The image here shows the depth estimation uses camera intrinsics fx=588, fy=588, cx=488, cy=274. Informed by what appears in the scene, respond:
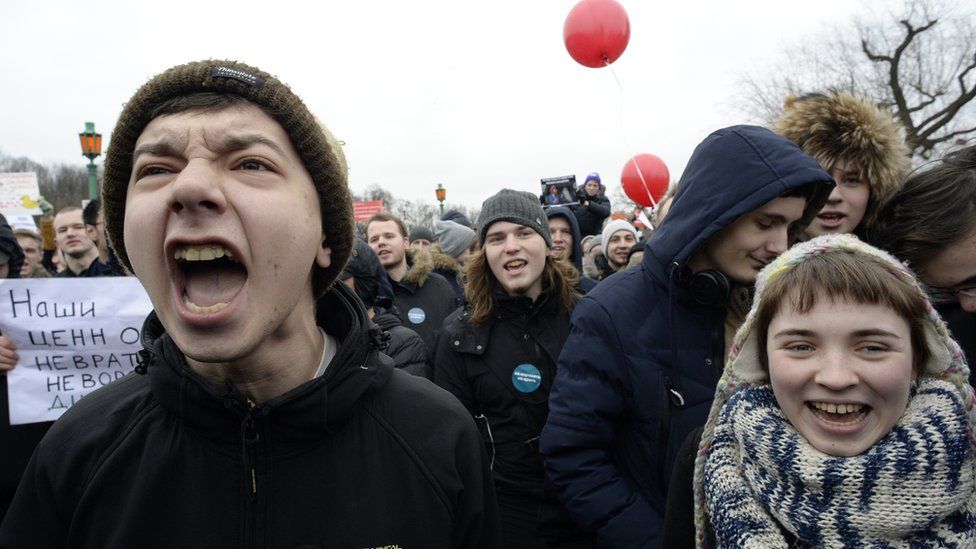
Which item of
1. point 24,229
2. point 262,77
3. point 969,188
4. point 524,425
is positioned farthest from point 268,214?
point 24,229

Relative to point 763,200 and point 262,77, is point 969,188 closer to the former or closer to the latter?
point 763,200

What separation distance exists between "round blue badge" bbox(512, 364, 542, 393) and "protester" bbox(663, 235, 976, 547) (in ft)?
4.32

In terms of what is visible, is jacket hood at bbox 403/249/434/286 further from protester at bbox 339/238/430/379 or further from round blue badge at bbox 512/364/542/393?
round blue badge at bbox 512/364/542/393

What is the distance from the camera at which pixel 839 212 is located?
7.79 ft

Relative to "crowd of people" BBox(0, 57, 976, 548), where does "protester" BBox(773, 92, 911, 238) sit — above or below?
above

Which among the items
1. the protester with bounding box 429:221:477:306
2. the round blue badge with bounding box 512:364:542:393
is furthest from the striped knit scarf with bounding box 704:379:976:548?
the protester with bounding box 429:221:477:306

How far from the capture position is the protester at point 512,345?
2.81 meters

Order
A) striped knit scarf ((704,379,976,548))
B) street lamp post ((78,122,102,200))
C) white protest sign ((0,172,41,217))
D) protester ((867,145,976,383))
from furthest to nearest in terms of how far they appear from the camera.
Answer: street lamp post ((78,122,102,200))
white protest sign ((0,172,41,217))
protester ((867,145,976,383))
striped knit scarf ((704,379,976,548))

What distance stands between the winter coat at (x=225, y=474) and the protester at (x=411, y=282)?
3.50 m

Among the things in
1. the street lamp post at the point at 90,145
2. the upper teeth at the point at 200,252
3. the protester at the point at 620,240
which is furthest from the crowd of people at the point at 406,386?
the street lamp post at the point at 90,145

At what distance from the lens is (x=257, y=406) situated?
4.26 ft

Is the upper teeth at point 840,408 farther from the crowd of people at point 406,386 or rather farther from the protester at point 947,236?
the protester at point 947,236

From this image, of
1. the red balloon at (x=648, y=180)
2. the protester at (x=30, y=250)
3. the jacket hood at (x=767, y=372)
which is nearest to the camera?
the jacket hood at (x=767, y=372)

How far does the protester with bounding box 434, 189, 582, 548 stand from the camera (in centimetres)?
281
